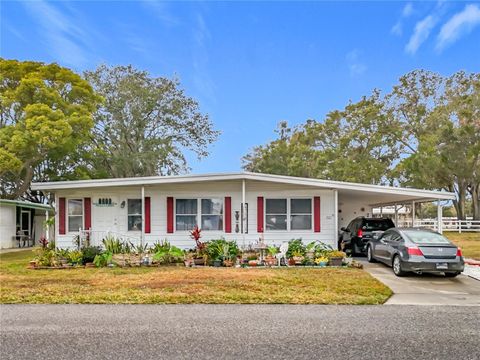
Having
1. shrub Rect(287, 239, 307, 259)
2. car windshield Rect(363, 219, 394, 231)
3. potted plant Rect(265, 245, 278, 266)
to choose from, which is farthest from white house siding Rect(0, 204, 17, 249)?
car windshield Rect(363, 219, 394, 231)

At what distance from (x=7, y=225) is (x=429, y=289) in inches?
827

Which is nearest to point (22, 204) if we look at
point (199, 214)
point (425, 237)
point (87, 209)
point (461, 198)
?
point (87, 209)

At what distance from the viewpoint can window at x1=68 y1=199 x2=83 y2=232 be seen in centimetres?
1534

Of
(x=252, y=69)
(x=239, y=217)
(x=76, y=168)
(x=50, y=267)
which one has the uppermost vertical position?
(x=252, y=69)

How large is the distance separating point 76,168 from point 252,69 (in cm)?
1574

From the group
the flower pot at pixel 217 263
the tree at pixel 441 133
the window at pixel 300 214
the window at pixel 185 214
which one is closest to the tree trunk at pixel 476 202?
the tree at pixel 441 133

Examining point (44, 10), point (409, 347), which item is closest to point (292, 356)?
point (409, 347)

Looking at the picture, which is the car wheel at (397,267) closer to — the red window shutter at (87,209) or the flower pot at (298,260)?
the flower pot at (298,260)

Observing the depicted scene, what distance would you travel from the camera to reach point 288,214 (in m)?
15.5

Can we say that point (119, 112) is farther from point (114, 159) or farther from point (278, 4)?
point (278, 4)

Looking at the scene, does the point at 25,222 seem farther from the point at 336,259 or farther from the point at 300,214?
the point at 336,259

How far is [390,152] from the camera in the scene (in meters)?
37.4

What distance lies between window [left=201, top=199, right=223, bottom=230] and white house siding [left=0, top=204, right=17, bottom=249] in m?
12.5

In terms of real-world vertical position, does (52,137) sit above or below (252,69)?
below
